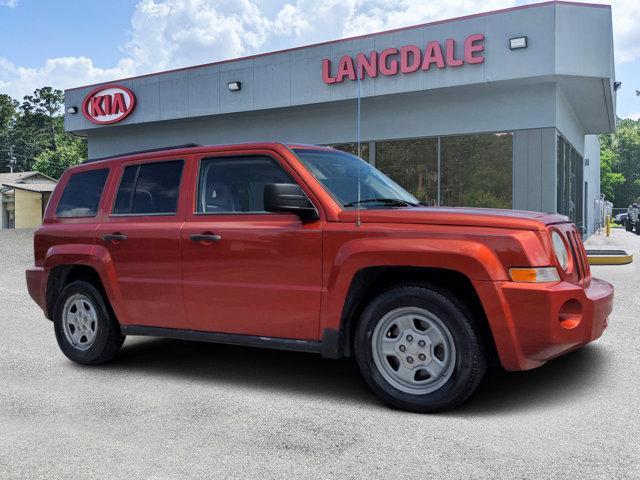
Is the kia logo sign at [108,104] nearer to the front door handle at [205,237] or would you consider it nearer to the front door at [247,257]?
the front door at [247,257]

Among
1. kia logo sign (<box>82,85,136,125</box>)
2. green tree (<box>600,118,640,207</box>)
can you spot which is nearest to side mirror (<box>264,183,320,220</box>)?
kia logo sign (<box>82,85,136,125</box>)

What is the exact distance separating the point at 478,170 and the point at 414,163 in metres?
1.77

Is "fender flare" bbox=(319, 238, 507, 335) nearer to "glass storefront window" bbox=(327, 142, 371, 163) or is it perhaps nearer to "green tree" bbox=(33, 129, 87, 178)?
"glass storefront window" bbox=(327, 142, 371, 163)

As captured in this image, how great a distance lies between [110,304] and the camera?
581 cm

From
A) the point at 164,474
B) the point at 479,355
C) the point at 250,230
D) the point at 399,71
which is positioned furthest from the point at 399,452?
the point at 399,71

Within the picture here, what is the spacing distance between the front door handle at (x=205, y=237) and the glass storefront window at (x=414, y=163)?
12067 millimetres

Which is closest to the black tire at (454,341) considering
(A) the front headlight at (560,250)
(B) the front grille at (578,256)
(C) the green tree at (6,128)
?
(A) the front headlight at (560,250)

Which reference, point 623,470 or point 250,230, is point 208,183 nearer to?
point 250,230

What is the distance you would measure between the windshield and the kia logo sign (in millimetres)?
17941

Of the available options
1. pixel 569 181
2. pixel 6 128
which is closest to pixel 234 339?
pixel 569 181

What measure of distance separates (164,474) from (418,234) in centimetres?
213

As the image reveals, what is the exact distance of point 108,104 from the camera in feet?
74.1

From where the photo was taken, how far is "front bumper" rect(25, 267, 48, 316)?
6.19 meters

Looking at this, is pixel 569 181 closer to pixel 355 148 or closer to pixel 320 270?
pixel 355 148
